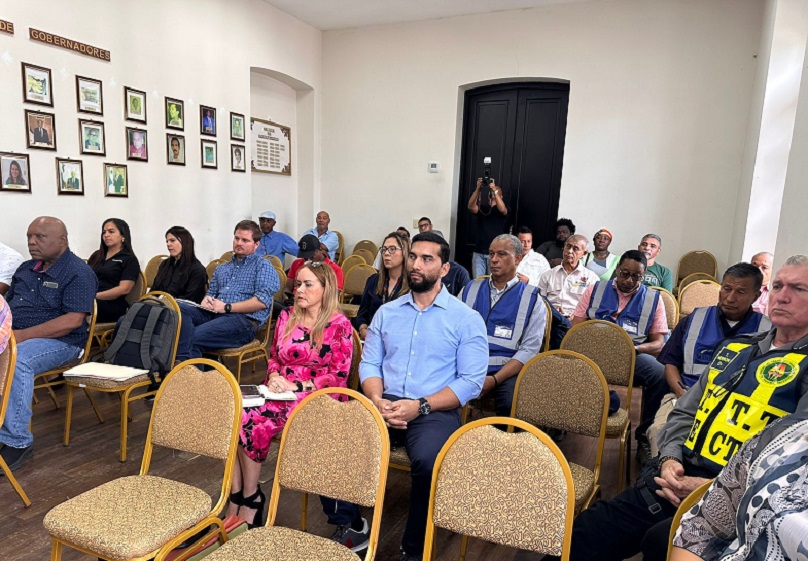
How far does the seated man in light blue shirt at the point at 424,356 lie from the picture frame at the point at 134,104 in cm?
Result: 422

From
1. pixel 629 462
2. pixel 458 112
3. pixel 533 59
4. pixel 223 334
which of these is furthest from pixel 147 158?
pixel 629 462

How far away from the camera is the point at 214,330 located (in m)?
3.67

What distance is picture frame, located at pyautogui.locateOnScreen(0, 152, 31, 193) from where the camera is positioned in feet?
14.1

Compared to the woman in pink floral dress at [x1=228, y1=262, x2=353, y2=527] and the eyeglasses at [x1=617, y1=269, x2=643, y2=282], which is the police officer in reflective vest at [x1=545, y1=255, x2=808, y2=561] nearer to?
the woman in pink floral dress at [x1=228, y1=262, x2=353, y2=527]

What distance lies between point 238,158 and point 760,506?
21.9ft

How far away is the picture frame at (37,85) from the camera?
4410 mm

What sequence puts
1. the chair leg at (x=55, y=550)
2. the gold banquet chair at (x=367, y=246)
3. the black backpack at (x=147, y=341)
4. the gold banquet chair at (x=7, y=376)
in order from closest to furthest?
the chair leg at (x=55, y=550)
the gold banquet chair at (x=7, y=376)
the black backpack at (x=147, y=341)
the gold banquet chair at (x=367, y=246)

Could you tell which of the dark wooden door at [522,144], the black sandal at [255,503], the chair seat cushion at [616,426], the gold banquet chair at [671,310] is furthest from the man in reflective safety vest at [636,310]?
the dark wooden door at [522,144]

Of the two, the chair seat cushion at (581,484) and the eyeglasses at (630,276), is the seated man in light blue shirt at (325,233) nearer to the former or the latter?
the eyeglasses at (630,276)

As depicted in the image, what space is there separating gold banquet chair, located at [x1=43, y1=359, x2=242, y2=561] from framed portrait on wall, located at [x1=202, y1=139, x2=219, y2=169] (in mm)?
4796

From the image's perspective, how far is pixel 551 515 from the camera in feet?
4.84

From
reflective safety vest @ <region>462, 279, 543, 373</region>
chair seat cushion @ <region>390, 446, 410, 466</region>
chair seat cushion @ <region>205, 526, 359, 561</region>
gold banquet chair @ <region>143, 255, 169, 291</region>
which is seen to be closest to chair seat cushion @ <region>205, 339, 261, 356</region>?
reflective safety vest @ <region>462, 279, 543, 373</region>


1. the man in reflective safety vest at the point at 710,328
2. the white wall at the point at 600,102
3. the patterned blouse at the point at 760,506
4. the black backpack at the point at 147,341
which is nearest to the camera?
the patterned blouse at the point at 760,506

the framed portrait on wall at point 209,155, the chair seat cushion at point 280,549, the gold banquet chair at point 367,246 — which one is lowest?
the chair seat cushion at point 280,549
